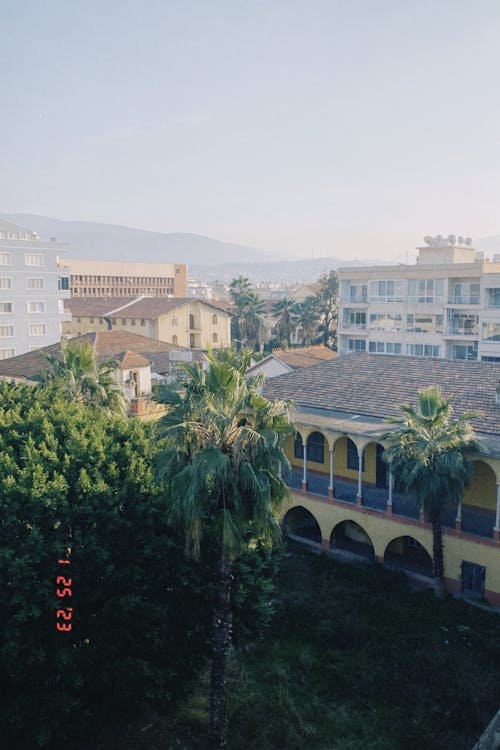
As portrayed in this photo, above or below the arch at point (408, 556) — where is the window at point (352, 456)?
above

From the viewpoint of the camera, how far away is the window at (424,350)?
61.3 metres

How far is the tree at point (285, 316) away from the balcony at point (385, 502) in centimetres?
5481

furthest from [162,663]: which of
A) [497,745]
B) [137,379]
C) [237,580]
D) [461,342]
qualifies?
[461,342]

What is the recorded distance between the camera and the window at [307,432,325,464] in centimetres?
3312

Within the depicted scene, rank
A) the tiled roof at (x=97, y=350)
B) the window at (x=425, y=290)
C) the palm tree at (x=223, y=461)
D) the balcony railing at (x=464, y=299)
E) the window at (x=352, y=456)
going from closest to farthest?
the palm tree at (x=223, y=461) < the window at (x=352, y=456) < the tiled roof at (x=97, y=350) < the balcony railing at (x=464, y=299) < the window at (x=425, y=290)

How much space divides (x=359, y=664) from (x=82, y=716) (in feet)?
31.3

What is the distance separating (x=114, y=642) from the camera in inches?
684

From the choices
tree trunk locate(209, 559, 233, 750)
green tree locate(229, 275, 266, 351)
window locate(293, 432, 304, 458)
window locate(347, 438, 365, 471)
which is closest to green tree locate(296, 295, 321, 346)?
green tree locate(229, 275, 266, 351)

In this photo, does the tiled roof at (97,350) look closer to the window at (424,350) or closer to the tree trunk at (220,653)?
the window at (424,350)

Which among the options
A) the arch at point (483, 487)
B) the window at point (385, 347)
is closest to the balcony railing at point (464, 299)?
the window at point (385, 347)

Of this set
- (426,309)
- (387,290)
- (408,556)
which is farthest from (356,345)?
(408,556)

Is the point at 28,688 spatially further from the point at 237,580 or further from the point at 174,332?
the point at 174,332

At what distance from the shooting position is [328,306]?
89688mm

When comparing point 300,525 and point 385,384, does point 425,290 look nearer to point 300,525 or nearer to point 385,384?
point 385,384
